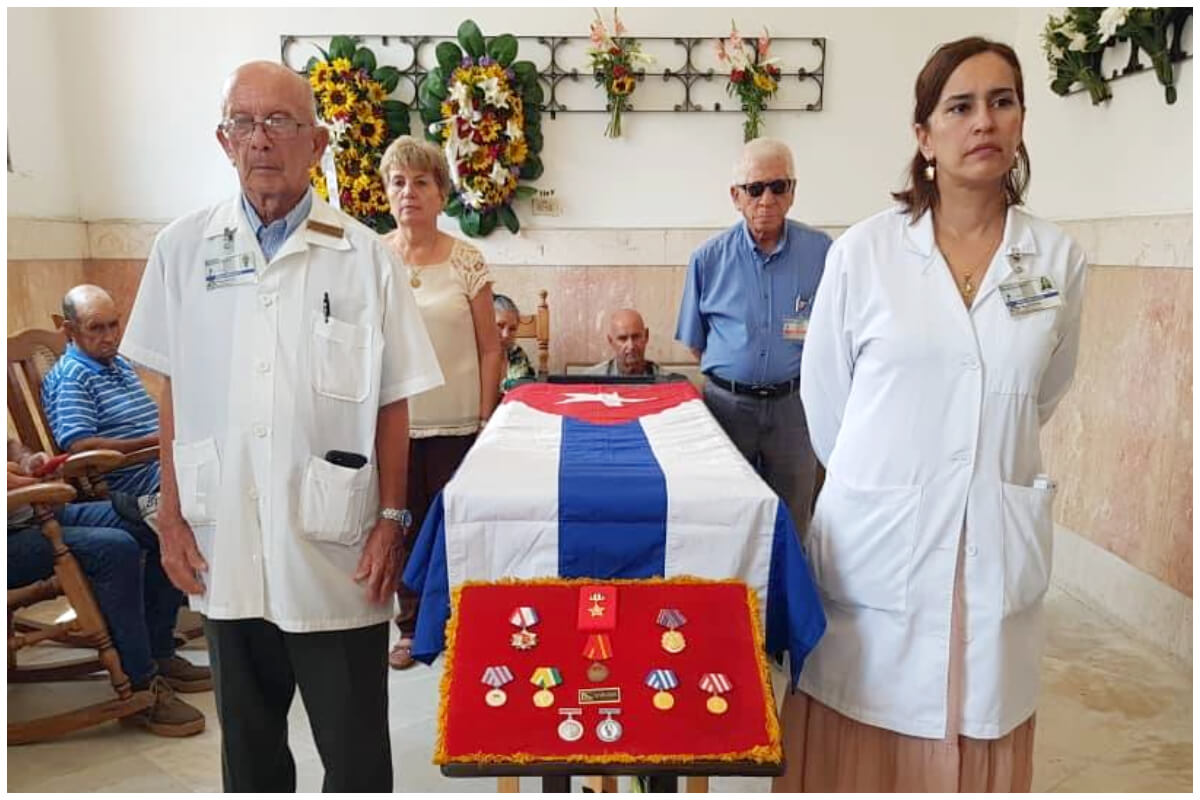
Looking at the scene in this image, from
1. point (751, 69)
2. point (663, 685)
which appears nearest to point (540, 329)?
point (751, 69)

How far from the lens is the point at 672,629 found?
1.45 meters

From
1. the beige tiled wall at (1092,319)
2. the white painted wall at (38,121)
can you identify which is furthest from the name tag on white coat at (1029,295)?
the white painted wall at (38,121)

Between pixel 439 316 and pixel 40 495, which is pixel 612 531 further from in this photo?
pixel 40 495

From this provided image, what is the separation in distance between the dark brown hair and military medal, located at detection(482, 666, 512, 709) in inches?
39.0

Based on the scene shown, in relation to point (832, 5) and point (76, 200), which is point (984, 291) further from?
point (76, 200)

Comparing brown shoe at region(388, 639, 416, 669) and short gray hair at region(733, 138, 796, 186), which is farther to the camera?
brown shoe at region(388, 639, 416, 669)

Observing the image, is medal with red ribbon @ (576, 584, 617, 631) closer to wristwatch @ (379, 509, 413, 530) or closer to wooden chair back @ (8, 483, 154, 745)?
wristwatch @ (379, 509, 413, 530)

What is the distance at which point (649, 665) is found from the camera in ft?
4.57

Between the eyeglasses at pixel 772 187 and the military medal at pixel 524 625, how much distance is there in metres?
1.62

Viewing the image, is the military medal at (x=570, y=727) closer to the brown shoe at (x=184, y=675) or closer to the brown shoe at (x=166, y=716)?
the brown shoe at (x=166, y=716)

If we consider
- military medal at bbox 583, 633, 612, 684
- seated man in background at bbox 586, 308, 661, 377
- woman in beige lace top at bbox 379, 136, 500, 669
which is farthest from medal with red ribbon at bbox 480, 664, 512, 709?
seated man in background at bbox 586, 308, 661, 377

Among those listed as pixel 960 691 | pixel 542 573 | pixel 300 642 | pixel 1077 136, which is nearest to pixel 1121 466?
pixel 1077 136

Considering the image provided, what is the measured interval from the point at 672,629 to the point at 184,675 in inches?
74.7

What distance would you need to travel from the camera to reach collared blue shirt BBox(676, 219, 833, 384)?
108 inches
